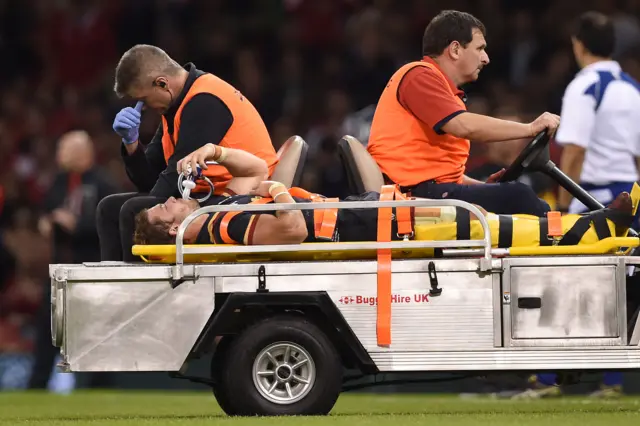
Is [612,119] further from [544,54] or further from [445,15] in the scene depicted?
[544,54]

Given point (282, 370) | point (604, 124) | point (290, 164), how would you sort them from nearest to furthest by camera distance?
point (282, 370)
point (290, 164)
point (604, 124)

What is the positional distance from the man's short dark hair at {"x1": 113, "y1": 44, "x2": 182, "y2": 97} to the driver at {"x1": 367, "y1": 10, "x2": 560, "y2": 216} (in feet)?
4.16

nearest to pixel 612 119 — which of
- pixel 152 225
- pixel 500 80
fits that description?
pixel 152 225

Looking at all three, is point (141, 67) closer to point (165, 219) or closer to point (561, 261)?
point (165, 219)

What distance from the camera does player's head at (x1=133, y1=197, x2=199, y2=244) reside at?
8328 millimetres

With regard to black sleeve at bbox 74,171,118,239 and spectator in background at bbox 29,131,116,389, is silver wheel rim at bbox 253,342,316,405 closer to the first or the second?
spectator in background at bbox 29,131,116,389

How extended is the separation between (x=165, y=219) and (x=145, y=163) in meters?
1.33

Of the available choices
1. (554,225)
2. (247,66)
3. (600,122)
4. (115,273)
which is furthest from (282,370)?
(247,66)

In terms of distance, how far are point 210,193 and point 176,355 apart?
36.6 inches

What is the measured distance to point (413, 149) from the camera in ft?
29.2

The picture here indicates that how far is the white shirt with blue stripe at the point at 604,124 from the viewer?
34.4 feet

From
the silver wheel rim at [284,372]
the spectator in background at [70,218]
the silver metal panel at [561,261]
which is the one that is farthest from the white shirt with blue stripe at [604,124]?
the spectator in background at [70,218]

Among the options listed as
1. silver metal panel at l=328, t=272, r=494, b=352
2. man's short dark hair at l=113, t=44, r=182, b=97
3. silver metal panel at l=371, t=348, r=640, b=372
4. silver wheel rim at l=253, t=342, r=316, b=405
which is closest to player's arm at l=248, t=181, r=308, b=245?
silver metal panel at l=328, t=272, r=494, b=352

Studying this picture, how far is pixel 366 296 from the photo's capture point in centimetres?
802
